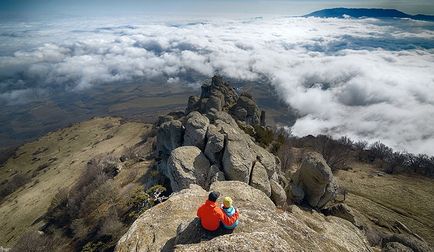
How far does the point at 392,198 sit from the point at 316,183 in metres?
31.1

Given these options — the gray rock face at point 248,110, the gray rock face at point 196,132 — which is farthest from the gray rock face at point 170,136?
the gray rock face at point 248,110

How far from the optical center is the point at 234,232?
52.1 ft

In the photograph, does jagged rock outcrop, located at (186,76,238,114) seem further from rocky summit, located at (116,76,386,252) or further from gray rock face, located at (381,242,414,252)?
gray rock face, located at (381,242,414,252)

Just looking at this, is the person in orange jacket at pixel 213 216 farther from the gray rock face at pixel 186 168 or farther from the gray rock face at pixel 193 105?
the gray rock face at pixel 193 105

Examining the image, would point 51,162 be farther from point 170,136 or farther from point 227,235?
point 227,235

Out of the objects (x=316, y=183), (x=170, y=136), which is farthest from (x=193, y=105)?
(x=316, y=183)

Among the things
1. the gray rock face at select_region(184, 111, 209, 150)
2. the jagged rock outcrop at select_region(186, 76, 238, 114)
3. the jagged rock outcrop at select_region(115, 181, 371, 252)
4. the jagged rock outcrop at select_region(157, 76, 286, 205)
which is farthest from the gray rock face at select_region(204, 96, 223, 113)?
the jagged rock outcrop at select_region(115, 181, 371, 252)

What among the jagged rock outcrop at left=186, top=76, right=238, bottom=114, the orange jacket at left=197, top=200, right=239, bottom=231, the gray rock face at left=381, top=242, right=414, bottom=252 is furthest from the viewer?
the jagged rock outcrop at left=186, top=76, right=238, bottom=114

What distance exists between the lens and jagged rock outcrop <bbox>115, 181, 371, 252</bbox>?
14.5 metres

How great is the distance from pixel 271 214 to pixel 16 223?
249 feet

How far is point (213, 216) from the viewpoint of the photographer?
1541 centimetres

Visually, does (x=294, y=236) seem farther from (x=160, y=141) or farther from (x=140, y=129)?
(x=140, y=129)

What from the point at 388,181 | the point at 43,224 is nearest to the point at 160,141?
the point at 43,224

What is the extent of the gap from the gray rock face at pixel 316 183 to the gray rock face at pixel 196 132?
56.0 ft
